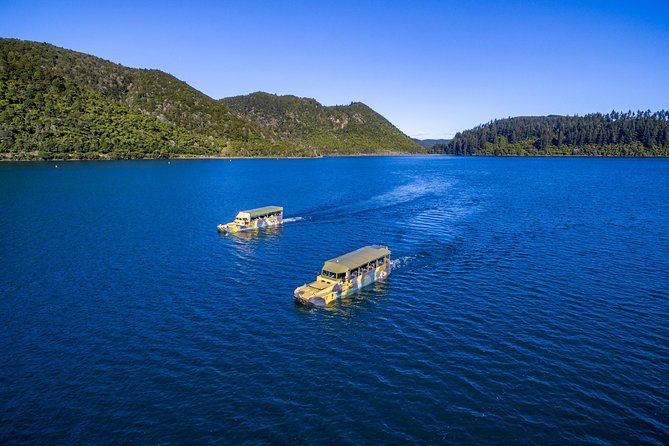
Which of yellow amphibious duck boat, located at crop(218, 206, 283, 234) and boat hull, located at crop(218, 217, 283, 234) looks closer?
boat hull, located at crop(218, 217, 283, 234)

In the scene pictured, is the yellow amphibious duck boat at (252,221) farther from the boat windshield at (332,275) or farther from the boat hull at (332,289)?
the boat hull at (332,289)

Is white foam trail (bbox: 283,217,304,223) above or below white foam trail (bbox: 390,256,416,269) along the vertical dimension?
above

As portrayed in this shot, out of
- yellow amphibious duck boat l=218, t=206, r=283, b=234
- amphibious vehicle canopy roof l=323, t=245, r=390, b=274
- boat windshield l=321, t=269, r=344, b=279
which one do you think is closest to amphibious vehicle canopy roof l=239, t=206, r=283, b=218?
yellow amphibious duck boat l=218, t=206, r=283, b=234

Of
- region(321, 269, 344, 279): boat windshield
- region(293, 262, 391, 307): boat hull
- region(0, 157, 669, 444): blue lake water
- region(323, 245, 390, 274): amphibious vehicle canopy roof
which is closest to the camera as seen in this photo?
region(0, 157, 669, 444): blue lake water

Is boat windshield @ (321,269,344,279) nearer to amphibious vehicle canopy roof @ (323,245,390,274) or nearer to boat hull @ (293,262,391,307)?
amphibious vehicle canopy roof @ (323,245,390,274)

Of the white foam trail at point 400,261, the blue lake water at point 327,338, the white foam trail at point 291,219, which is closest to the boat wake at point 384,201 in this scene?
the white foam trail at point 291,219

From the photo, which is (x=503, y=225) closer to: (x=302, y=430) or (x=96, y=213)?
(x=302, y=430)

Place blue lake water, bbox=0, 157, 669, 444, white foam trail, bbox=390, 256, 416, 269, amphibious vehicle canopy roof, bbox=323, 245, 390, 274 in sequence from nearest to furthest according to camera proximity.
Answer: blue lake water, bbox=0, 157, 669, 444
amphibious vehicle canopy roof, bbox=323, 245, 390, 274
white foam trail, bbox=390, 256, 416, 269
